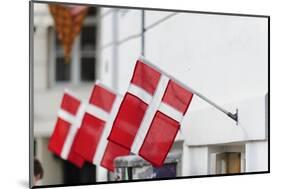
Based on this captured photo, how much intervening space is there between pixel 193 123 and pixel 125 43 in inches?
17.4

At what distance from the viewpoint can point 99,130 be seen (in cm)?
258

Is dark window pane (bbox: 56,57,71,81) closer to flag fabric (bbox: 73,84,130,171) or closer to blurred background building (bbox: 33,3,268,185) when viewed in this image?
blurred background building (bbox: 33,3,268,185)

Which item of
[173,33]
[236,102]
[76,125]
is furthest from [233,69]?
[76,125]

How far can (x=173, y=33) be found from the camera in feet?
8.73

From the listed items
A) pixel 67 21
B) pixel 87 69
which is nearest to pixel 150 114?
pixel 87 69

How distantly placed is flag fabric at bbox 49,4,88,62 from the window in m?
0.02

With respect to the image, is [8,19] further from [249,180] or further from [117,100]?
[249,180]

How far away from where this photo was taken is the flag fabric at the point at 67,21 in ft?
8.21

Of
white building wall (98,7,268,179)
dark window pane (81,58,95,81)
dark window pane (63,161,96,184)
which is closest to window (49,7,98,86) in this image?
dark window pane (81,58,95,81)

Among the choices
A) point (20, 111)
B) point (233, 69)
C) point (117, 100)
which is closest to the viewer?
point (20, 111)

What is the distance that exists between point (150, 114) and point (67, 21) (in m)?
0.51

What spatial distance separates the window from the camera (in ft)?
8.33

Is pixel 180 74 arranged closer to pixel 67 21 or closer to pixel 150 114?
pixel 150 114

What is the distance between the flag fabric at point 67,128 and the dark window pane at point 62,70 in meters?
0.06
